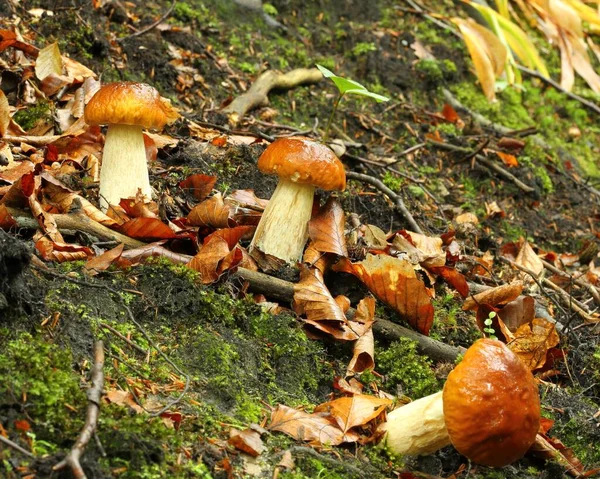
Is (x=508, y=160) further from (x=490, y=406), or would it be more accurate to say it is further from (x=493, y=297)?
(x=490, y=406)

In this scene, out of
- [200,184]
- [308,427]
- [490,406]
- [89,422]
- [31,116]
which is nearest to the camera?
[89,422]

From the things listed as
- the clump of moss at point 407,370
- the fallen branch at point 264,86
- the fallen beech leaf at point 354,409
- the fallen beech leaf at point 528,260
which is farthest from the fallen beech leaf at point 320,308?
the fallen branch at point 264,86

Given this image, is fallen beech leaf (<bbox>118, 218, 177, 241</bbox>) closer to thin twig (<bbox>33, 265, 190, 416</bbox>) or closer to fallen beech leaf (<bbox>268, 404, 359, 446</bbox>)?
thin twig (<bbox>33, 265, 190, 416</bbox>)

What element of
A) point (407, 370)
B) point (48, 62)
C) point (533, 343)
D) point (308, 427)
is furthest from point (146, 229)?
point (533, 343)

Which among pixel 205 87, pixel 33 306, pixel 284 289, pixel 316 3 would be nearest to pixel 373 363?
pixel 284 289

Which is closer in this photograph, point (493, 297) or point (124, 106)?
point (124, 106)

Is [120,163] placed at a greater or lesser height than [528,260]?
greater

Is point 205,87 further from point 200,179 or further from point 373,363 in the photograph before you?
point 373,363
